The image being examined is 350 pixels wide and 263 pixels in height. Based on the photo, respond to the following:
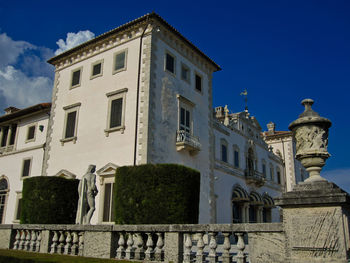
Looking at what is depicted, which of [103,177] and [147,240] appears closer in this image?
[147,240]

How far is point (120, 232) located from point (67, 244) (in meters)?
2.12

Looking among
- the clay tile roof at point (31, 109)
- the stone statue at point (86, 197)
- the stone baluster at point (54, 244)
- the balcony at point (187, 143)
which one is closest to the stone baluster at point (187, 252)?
the stone baluster at point (54, 244)

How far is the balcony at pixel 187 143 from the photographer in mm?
20008

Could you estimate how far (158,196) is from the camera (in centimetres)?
1372

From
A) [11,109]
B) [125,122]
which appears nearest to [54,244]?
[125,122]

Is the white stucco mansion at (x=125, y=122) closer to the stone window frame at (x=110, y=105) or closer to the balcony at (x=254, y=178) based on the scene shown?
the stone window frame at (x=110, y=105)

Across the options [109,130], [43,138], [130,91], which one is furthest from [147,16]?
[43,138]

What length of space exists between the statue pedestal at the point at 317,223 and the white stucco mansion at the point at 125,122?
11943 millimetres

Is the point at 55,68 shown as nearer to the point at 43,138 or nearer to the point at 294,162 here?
the point at 43,138

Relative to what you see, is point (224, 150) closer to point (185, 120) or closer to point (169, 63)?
point (185, 120)

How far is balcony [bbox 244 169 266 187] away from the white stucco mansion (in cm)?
216

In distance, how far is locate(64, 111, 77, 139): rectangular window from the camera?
21922 mm

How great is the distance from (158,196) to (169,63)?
10110mm

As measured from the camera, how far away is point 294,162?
42.6 meters
